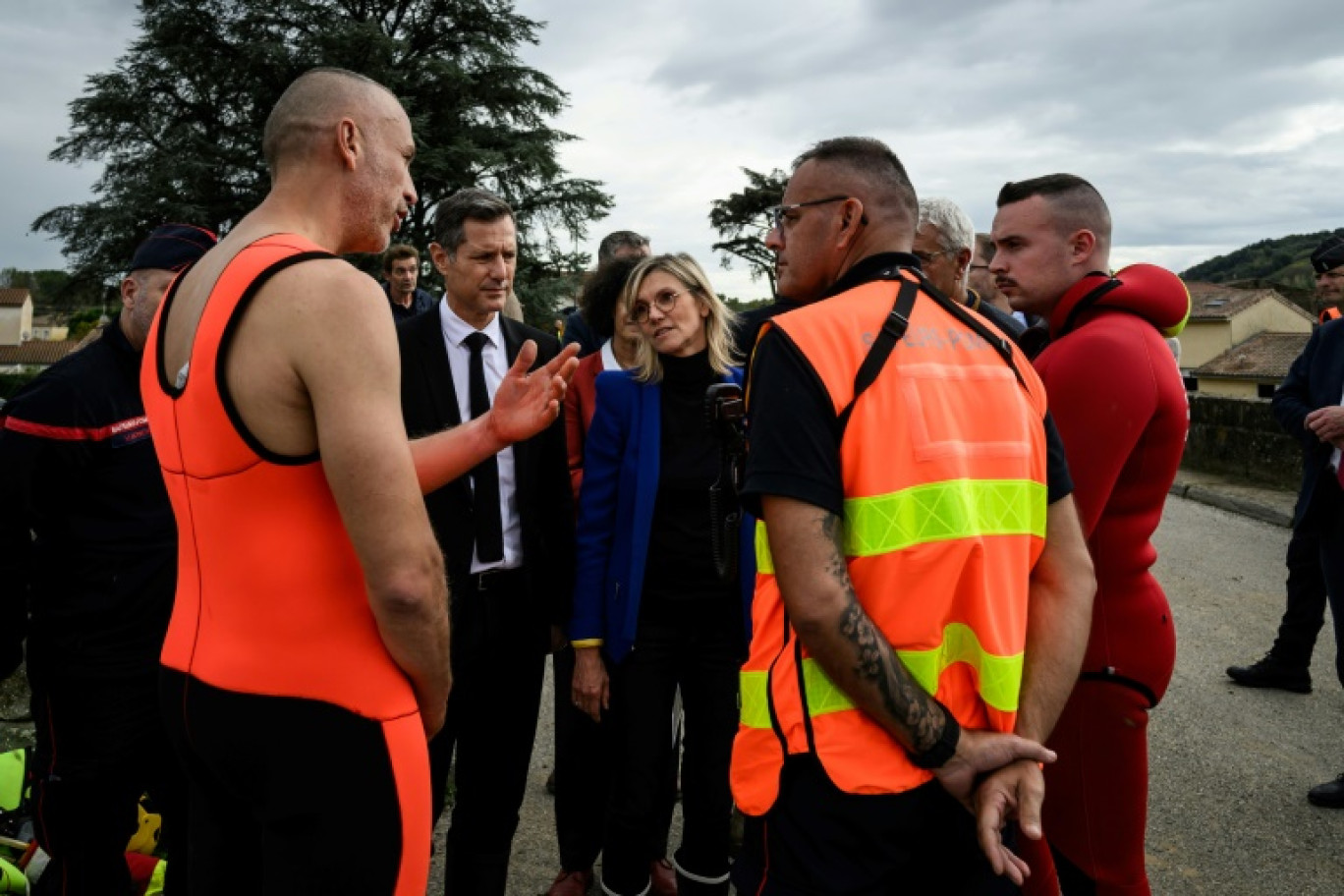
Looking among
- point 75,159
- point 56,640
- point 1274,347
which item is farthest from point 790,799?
point 1274,347

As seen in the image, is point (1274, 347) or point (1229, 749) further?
point (1274, 347)

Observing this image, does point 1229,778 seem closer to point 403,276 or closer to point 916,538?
point 916,538

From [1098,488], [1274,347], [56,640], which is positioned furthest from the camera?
[1274,347]

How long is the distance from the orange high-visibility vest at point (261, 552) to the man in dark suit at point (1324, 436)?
4355mm

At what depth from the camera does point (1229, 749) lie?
4887 mm

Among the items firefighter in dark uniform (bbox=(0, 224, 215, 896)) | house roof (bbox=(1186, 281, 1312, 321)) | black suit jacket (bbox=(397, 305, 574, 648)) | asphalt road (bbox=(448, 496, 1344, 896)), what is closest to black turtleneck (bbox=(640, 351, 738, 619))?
black suit jacket (bbox=(397, 305, 574, 648))

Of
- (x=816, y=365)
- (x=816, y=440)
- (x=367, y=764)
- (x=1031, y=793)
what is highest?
(x=816, y=365)

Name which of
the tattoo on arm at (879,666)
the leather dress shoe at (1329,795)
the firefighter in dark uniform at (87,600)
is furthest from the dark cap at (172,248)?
the leather dress shoe at (1329,795)

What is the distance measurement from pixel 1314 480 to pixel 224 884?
5.06 meters

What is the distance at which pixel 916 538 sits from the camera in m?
1.72

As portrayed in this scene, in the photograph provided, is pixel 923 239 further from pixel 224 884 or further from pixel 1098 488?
pixel 224 884

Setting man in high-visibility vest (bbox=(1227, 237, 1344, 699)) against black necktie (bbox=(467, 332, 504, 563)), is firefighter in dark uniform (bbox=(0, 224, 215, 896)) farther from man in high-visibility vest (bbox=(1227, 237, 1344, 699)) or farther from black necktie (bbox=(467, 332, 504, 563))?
man in high-visibility vest (bbox=(1227, 237, 1344, 699))

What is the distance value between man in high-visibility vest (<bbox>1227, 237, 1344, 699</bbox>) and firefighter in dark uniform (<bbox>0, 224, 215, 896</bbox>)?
5.67 meters

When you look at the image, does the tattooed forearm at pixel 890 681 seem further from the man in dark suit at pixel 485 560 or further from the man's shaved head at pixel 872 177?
the man in dark suit at pixel 485 560
